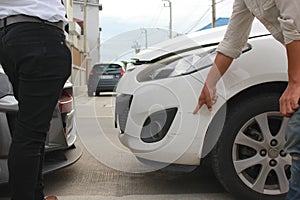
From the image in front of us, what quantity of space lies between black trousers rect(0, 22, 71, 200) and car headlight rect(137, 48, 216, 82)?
1107 mm

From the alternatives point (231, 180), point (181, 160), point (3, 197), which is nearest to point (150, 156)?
point (181, 160)

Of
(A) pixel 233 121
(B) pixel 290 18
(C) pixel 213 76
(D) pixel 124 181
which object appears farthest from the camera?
(D) pixel 124 181

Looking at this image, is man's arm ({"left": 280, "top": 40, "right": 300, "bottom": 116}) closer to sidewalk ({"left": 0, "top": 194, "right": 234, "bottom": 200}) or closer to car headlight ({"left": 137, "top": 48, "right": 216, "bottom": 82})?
car headlight ({"left": 137, "top": 48, "right": 216, "bottom": 82})

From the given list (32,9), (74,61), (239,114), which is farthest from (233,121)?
(74,61)

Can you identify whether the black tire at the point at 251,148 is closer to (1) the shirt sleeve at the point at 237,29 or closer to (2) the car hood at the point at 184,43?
(2) the car hood at the point at 184,43

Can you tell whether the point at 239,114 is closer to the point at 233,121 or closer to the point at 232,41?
the point at 233,121

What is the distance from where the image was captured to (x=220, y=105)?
2771 millimetres

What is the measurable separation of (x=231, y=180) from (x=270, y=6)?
148 centimetres

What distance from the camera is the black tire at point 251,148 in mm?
2795

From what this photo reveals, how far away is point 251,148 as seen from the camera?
2.87 metres

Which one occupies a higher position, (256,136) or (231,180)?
(256,136)

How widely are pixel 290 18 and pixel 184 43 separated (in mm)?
1690

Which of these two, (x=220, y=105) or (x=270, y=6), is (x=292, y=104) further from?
(x=220, y=105)

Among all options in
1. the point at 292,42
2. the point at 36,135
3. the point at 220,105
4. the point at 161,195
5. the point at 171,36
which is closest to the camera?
the point at 292,42
